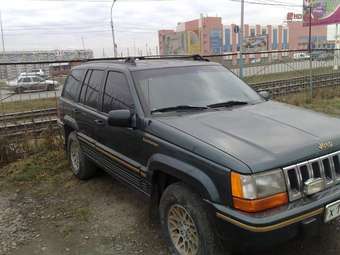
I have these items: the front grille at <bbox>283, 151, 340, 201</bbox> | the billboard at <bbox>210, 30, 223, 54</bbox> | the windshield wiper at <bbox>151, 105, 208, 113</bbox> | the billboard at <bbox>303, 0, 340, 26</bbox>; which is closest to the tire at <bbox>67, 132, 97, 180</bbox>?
the windshield wiper at <bbox>151, 105, 208, 113</bbox>

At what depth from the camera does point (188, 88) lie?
4066 mm

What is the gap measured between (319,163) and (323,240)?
1120 millimetres

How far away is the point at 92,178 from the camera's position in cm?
569

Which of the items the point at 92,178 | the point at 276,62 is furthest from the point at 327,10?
the point at 92,178

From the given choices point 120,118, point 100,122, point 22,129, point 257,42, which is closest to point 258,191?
point 120,118

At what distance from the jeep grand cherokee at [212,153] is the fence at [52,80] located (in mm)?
2918

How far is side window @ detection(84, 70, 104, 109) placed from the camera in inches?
185

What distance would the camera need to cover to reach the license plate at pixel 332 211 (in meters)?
2.85

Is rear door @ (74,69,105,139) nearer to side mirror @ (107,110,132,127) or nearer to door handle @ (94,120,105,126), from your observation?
door handle @ (94,120,105,126)

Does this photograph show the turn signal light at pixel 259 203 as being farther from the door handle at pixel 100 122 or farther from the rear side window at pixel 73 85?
the rear side window at pixel 73 85

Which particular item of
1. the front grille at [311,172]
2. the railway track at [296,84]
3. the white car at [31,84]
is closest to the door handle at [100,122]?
the front grille at [311,172]

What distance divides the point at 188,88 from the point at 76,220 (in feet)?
6.66

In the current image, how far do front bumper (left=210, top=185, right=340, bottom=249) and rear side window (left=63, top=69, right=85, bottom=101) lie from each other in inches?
129

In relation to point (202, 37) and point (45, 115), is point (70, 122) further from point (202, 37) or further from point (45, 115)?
point (202, 37)
